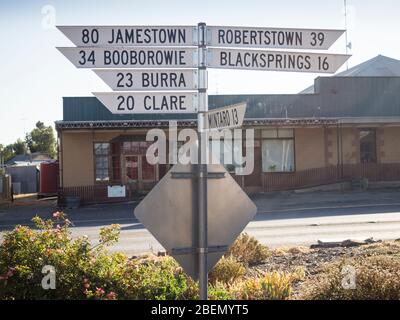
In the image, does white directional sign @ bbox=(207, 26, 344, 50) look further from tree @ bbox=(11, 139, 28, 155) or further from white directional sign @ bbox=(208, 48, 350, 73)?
tree @ bbox=(11, 139, 28, 155)

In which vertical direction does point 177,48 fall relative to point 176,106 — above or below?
above

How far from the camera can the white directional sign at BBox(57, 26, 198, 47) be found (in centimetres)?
430

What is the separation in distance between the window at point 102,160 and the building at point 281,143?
36 mm

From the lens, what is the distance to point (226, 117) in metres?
4.10

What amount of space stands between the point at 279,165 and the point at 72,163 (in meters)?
11.0

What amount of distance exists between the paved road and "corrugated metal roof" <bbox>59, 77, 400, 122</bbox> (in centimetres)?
A: 532

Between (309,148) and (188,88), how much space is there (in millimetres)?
23353

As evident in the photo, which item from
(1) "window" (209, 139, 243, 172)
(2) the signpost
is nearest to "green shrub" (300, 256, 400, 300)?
(2) the signpost

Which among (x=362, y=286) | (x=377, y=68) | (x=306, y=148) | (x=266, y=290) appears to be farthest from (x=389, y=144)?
(x=266, y=290)

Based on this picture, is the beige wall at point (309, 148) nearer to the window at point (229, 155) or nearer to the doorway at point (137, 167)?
the window at point (229, 155)

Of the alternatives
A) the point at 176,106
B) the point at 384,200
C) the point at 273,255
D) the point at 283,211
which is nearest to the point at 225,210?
the point at 176,106

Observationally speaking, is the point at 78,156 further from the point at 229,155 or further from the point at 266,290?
the point at 266,290

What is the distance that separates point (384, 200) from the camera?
2061 cm
